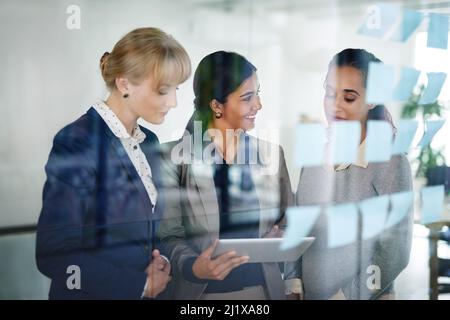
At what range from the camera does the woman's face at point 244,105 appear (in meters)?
3.11

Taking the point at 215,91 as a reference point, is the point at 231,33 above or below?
above

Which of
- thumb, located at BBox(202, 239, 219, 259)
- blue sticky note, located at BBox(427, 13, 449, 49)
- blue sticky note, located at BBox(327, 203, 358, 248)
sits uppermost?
blue sticky note, located at BBox(427, 13, 449, 49)

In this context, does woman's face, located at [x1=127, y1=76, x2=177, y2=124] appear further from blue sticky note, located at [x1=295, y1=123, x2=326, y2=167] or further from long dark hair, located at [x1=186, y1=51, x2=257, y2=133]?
blue sticky note, located at [x1=295, y1=123, x2=326, y2=167]

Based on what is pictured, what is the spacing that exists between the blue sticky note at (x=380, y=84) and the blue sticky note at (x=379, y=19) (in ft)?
0.44

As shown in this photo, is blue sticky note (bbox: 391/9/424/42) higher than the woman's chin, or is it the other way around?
blue sticky note (bbox: 391/9/424/42)

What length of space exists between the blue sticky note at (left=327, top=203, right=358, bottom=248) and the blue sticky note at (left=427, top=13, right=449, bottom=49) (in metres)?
0.78

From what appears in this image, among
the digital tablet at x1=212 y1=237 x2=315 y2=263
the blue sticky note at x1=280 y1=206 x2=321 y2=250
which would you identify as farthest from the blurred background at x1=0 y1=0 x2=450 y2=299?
the digital tablet at x1=212 y1=237 x2=315 y2=263

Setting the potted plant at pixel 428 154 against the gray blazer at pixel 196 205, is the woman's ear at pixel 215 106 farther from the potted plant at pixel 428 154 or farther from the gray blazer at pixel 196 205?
the potted plant at pixel 428 154

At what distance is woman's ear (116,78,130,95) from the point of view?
3021mm

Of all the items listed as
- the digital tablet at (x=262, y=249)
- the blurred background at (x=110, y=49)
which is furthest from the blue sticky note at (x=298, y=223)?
the blurred background at (x=110, y=49)
